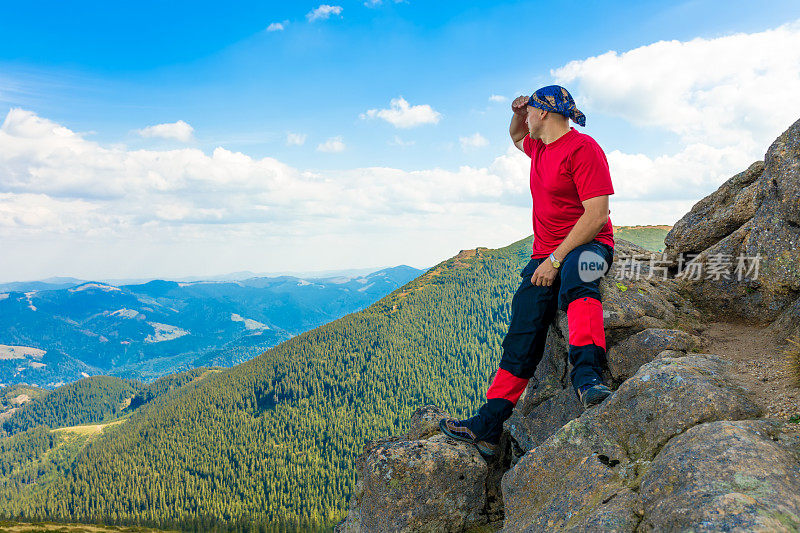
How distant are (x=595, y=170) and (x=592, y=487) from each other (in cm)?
530

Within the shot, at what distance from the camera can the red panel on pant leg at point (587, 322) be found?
820 centimetres

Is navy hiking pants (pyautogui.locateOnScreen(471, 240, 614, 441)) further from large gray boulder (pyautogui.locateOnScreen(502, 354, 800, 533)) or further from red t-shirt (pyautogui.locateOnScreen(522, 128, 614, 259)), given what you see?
large gray boulder (pyautogui.locateOnScreen(502, 354, 800, 533))

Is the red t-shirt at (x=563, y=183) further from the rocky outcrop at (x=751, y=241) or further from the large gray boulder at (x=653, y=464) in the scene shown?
the rocky outcrop at (x=751, y=241)

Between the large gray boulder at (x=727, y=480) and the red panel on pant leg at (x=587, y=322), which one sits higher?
the red panel on pant leg at (x=587, y=322)

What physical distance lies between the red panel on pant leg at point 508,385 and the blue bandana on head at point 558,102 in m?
5.32

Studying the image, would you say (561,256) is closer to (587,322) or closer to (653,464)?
(587,322)

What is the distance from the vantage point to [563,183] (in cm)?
882

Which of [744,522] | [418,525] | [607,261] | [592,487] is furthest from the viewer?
[418,525]

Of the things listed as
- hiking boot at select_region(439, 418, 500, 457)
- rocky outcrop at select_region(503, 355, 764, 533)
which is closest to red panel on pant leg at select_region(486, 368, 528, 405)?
hiking boot at select_region(439, 418, 500, 457)

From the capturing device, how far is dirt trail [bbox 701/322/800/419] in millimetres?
6583

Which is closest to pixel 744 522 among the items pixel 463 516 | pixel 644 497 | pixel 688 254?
pixel 644 497

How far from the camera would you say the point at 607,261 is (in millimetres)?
8938

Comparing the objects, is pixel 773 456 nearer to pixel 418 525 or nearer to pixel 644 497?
pixel 644 497
